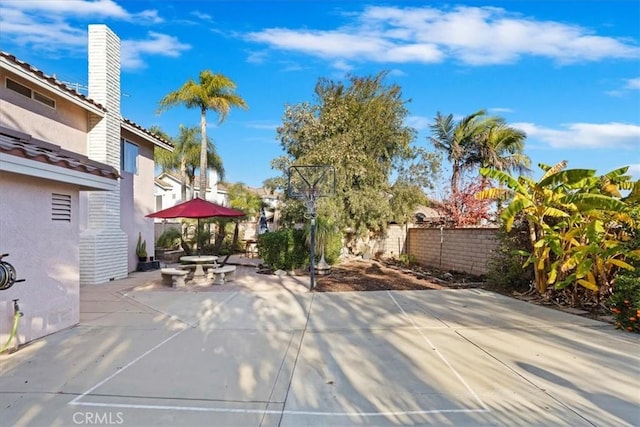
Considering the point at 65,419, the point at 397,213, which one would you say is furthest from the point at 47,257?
the point at 397,213

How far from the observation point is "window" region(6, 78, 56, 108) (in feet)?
27.3

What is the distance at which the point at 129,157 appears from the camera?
12891mm

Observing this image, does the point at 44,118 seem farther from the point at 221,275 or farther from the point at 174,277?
the point at 221,275

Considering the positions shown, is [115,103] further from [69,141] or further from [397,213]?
[397,213]

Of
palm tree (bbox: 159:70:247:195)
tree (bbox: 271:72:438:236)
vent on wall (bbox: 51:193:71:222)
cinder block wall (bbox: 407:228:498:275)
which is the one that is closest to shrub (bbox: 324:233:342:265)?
tree (bbox: 271:72:438:236)

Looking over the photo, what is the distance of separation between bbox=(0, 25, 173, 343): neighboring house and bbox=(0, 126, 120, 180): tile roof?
18 mm

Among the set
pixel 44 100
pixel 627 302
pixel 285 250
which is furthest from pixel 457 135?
pixel 44 100

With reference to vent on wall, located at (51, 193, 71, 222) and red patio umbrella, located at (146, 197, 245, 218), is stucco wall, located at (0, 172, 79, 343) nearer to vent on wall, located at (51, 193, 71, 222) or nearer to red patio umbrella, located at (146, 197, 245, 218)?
vent on wall, located at (51, 193, 71, 222)

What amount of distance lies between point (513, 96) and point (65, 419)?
17.3 m

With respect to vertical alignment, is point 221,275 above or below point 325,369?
above

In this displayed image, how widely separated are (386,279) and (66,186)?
8509 mm

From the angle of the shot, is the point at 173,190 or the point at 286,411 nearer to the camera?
the point at 286,411

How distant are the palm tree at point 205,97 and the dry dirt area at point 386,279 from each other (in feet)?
39.1

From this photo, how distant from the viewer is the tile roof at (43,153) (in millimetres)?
4434
